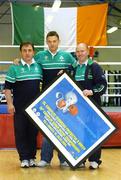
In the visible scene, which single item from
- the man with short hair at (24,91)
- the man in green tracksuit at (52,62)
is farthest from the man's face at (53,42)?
the man with short hair at (24,91)

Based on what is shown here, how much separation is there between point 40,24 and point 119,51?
15657mm

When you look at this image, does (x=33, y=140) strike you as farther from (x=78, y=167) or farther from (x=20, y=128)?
(x=78, y=167)

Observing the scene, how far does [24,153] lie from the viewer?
4.48 m

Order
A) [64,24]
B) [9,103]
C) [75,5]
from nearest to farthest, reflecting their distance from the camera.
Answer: [9,103] → [64,24] → [75,5]

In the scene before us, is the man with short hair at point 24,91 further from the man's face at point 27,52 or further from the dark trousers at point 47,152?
the dark trousers at point 47,152

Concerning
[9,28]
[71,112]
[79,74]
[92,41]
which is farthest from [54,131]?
[9,28]

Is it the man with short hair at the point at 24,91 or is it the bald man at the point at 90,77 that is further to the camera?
the man with short hair at the point at 24,91

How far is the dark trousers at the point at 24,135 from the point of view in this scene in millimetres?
4477

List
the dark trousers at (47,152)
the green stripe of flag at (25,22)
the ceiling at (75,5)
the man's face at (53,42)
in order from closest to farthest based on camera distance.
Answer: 1. the man's face at (53,42)
2. the dark trousers at (47,152)
3. the green stripe of flag at (25,22)
4. the ceiling at (75,5)

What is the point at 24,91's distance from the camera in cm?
442

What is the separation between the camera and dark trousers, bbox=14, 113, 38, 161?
14.7 ft

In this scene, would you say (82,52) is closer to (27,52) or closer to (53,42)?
(53,42)

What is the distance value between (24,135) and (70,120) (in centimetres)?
55

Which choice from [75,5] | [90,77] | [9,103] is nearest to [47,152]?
[9,103]
